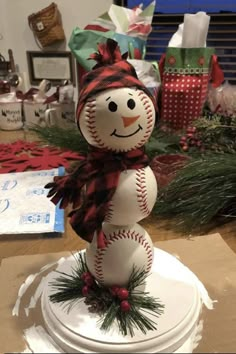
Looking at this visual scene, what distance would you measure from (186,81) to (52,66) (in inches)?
27.4

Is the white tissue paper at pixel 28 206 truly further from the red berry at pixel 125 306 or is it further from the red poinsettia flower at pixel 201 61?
the red poinsettia flower at pixel 201 61

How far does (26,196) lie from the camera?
84 centimetres

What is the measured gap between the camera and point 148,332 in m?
0.43

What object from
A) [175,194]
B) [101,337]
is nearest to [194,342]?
[101,337]

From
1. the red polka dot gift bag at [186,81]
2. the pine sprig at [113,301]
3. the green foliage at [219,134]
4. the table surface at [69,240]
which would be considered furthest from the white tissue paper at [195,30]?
the pine sprig at [113,301]

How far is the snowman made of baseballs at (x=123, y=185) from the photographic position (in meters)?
0.39

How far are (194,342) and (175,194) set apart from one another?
1.08ft

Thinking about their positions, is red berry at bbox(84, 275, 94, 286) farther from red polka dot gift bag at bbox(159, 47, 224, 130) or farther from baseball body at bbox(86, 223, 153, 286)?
red polka dot gift bag at bbox(159, 47, 224, 130)

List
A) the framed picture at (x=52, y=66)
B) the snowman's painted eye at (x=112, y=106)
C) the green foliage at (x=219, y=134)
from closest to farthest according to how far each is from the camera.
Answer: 1. the snowman's painted eye at (x=112, y=106)
2. the green foliage at (x=219, y=134)
3. the framed picture at (x=52, y=66)

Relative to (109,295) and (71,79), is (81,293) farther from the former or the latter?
(71,79)

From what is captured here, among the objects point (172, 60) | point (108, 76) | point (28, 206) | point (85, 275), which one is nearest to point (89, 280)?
point (85, 275)

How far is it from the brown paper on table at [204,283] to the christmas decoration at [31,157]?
0.42 m

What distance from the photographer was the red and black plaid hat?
15.6 inches

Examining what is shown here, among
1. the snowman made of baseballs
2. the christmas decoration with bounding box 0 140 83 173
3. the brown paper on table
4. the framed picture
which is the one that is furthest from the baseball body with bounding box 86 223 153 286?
the framed picture
